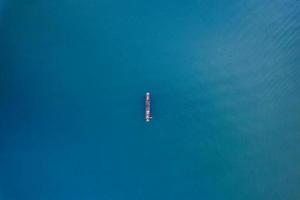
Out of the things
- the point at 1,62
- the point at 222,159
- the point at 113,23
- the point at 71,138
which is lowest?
the point at 222,159

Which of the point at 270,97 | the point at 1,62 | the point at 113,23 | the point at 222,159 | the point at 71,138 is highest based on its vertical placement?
the point at 113,23

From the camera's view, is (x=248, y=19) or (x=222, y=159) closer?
(x=248, y=19)

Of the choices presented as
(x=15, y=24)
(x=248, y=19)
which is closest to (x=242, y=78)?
(x=248, y=19)

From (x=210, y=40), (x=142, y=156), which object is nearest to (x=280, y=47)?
(x=210, y=40)

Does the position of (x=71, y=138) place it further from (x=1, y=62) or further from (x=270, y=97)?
(x=270, y=97)

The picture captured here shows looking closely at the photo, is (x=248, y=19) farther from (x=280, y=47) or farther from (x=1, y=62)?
(x=1, y=62)

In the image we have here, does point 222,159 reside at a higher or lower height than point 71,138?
lower
